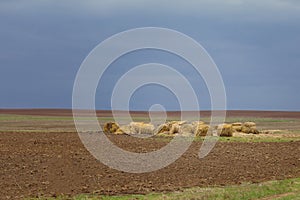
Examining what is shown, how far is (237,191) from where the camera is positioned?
2011 cm

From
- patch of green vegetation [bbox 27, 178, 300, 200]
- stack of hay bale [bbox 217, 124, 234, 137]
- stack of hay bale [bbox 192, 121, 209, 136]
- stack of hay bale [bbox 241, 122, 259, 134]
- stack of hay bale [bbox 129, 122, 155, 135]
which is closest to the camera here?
patch of green vegetation [bbox 27, 178, 300, 200]

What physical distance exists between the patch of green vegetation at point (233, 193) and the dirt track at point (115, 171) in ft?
2.92

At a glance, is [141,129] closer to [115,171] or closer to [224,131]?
[224,131]

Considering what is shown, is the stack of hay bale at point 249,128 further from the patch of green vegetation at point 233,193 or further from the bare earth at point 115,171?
the patch of green vegetation at point 233,193

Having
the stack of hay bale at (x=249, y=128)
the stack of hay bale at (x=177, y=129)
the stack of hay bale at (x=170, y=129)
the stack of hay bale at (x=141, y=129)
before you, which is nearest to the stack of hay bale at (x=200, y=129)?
the stack of hay bale at (x=177, y=129)

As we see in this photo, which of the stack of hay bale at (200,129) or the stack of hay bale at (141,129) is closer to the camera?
the stack of hay bale at (200,129)

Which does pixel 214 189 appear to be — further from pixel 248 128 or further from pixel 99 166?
pixel 248 128

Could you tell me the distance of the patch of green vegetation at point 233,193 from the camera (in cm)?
1884

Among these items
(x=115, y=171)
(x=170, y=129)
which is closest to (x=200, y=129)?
(x=170, y=129)

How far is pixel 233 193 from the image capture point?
64.3ft

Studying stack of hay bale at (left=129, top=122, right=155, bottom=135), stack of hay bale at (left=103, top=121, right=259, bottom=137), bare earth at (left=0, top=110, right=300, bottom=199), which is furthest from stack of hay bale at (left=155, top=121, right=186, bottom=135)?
bare earth at (left=0, top=110, right=300, bottom=199)

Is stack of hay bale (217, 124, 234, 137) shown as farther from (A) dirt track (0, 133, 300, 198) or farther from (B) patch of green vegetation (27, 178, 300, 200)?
(B) patch of green vegetation (27, 178, 300, 200)

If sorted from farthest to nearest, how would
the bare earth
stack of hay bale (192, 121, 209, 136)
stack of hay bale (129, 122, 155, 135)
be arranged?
stack of hay bale (129, 122, 155, 135) < stack of hay bale (192, 121, 209, 136) < the bare earth

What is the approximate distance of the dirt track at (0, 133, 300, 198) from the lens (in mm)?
20797
